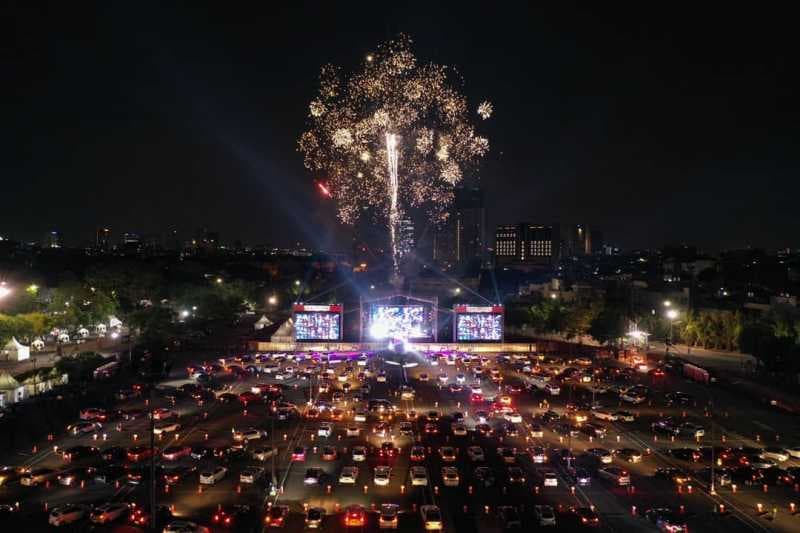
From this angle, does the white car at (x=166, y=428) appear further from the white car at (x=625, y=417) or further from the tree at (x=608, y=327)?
the tree at (x=608, y=327)

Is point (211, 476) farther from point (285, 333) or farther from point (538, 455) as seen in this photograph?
point (285, 333)

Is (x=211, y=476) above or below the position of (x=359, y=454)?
below

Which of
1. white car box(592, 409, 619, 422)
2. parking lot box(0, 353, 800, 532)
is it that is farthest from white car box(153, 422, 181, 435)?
white car box(592, 409, 619, 422)

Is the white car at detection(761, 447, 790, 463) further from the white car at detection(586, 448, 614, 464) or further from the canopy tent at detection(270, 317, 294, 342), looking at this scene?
the canopy tent at detection(270, 317, 294, 342)

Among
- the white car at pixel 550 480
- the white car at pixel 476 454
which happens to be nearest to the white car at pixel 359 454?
the white car at pixel 476 454

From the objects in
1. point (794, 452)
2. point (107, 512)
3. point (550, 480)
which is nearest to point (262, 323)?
point (107, 512)

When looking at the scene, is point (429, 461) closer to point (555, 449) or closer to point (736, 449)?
point (555, 449)
